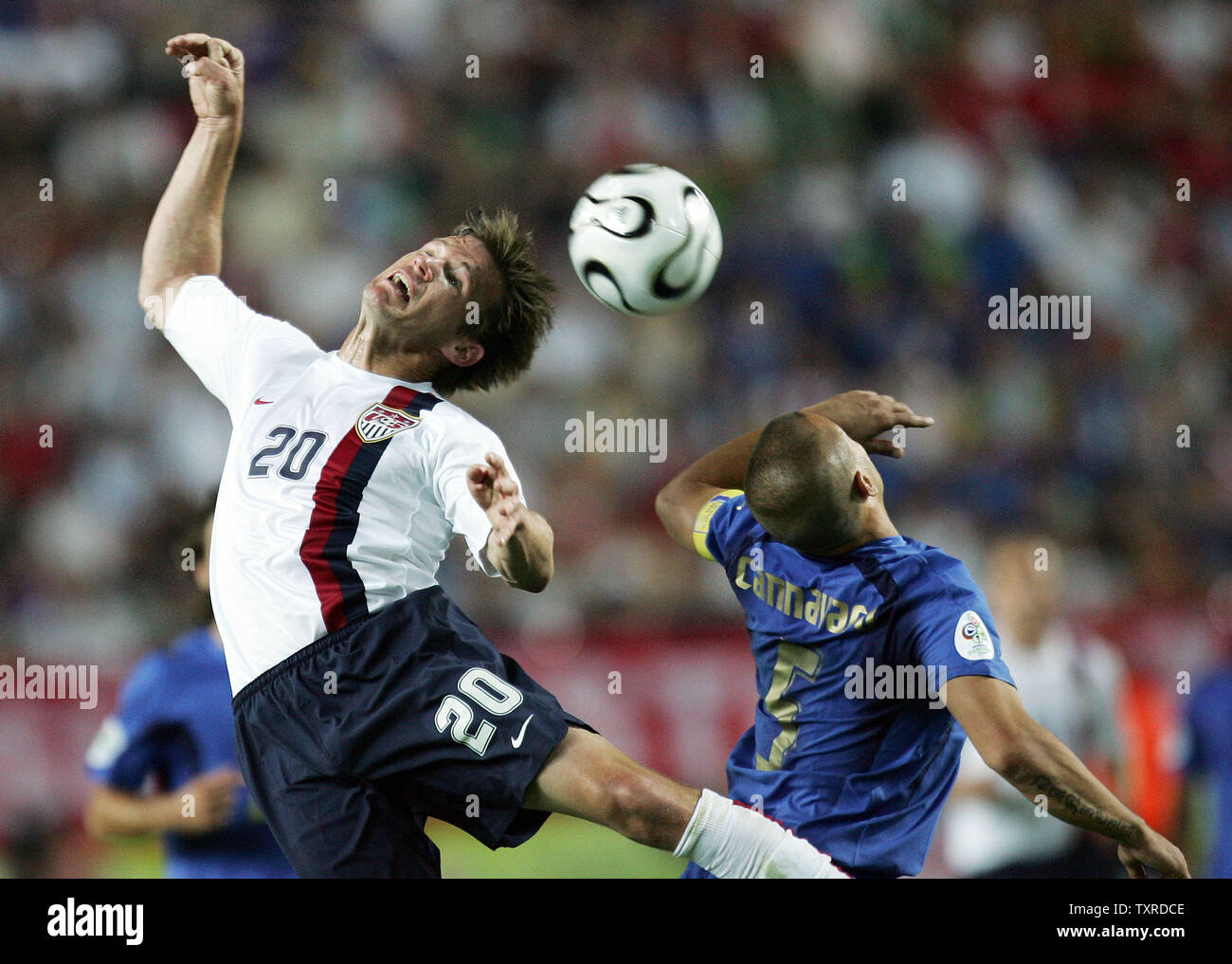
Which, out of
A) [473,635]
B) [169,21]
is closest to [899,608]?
[473,635]

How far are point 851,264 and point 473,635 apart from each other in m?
5.57

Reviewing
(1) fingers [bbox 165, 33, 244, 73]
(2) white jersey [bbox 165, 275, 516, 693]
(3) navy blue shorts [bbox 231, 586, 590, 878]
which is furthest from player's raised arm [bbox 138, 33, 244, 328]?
(3) navy blue shorts [bbox 231, 586, 590, 878]

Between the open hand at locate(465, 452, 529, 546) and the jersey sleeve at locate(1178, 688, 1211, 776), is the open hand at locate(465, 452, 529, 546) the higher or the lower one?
the higher one

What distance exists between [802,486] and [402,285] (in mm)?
1343

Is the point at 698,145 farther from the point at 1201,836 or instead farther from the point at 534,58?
the point at 1201,836

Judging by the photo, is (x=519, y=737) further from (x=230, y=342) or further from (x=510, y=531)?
(x=230, y=342)

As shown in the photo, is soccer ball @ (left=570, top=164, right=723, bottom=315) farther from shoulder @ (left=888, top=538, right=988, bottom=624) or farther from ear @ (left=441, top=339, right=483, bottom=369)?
shoulder @ (left=888, top=538, right=988, bottom=624)

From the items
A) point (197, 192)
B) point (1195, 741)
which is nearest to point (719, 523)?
point (197, 192)

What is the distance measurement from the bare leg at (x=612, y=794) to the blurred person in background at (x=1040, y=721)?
8.11 feet

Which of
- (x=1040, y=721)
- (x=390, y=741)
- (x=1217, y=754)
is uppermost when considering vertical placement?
(x=390, y=741)

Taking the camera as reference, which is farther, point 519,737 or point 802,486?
point 802,486

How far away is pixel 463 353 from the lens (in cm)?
398

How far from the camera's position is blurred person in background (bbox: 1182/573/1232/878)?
5758mm

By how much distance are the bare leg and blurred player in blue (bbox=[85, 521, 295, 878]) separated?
5.00 ft
